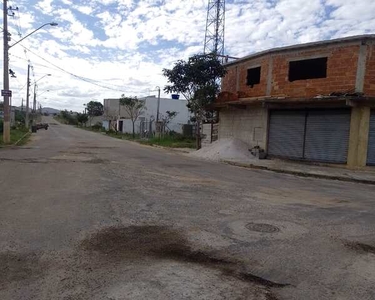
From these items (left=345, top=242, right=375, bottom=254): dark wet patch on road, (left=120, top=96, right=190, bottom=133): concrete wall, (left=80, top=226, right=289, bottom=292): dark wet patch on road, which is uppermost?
(left=120, top=96, right=190, bottom=133): concrete wall

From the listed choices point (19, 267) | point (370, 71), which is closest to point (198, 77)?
point (370, 71)

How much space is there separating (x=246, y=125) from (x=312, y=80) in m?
5.51

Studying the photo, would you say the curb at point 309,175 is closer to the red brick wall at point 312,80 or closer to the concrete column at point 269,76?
the red brick wall at point 312,80

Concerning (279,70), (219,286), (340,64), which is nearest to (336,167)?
(340,64)

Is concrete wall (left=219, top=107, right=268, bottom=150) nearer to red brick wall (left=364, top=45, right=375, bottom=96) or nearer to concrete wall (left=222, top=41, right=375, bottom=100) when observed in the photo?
concrete wall (left=222, top=41, right=375, bottom=100)

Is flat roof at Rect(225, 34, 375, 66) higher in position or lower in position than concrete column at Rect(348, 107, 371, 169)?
higher

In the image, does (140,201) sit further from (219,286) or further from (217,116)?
(217,116)

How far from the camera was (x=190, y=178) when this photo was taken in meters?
13.1

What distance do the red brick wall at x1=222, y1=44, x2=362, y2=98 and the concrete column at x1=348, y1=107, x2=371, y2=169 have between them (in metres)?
1.26

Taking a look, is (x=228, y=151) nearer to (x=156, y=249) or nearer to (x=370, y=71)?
(x=370, y=71)

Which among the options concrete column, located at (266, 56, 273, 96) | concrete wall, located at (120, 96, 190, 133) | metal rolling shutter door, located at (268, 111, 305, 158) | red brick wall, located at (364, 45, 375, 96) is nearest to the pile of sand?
metal rolling shutter door, located at (268, 111, 305, 158)

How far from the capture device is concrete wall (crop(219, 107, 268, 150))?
23.1m

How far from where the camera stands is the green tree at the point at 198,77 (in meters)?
26.1

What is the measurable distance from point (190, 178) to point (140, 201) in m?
4.48
